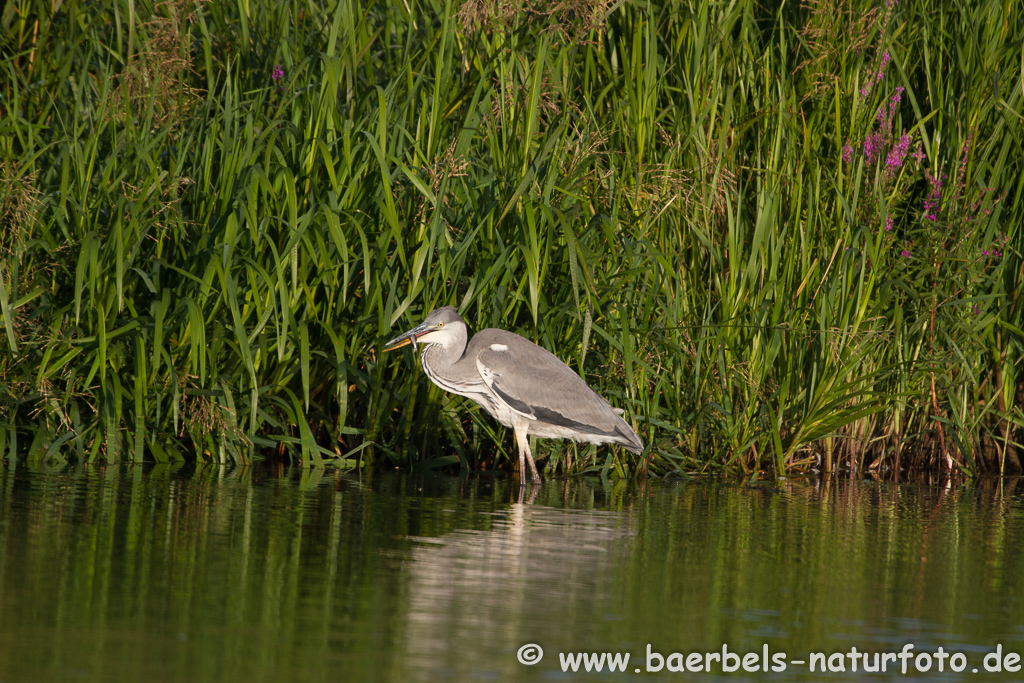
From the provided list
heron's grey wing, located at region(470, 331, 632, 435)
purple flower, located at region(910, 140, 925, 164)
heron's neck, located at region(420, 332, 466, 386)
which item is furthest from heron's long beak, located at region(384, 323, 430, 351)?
purple flower, located at region(910, 140, 925, 164)

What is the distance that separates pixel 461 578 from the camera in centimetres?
385

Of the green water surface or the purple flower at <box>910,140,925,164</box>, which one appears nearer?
the green water surface

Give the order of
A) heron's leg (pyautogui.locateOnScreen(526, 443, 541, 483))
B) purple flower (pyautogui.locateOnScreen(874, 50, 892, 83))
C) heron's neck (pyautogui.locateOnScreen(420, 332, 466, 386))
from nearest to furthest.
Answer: heron's neck (pyautogui.locateOnScreen(420, 332, 466, 386)) → heron's leg (pyautogui.locateOnScreen(526, 443, 541, 483)) → purple flower (pyautogui.locateOnScreen(874, 50, 892, 83))

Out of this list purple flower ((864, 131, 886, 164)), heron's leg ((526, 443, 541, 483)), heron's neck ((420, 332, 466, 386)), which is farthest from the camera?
purple flower ((864, 131, 886, 164))

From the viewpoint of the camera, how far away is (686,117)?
688 cm

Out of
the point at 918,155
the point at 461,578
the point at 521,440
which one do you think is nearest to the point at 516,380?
the point at 521,440

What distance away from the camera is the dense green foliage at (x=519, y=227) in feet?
19.7

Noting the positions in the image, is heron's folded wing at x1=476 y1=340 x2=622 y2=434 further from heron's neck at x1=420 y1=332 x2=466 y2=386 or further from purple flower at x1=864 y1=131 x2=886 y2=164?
purple flower at x1=864 y1=131 x2=886 y2=164

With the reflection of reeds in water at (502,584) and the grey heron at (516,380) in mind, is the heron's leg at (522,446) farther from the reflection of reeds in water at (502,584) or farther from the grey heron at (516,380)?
the reflection of reeds in water at (502,584)

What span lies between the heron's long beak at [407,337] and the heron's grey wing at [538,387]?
10.3 inches

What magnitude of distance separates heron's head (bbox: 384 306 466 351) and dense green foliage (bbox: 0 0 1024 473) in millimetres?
182

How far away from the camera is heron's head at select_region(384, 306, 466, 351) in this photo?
6.00m

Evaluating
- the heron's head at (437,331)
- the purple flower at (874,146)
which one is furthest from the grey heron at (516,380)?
the purple flower at (874,146)

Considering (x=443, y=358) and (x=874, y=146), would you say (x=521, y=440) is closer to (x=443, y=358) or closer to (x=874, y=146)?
(x=443, y=358)
